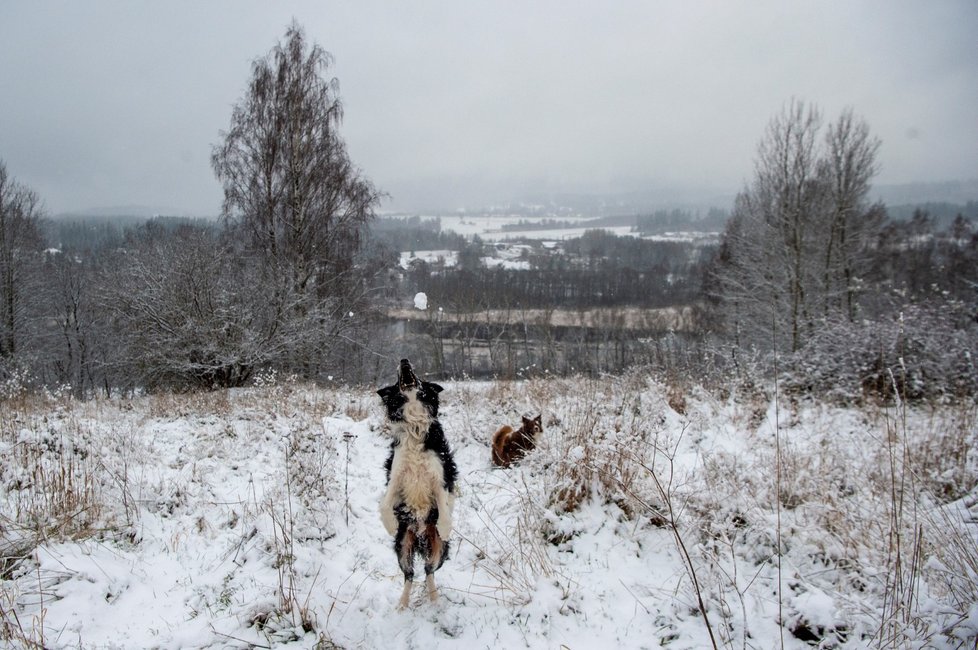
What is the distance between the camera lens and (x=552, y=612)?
2768 millimetres

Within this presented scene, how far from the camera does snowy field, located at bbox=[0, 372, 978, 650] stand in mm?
2494

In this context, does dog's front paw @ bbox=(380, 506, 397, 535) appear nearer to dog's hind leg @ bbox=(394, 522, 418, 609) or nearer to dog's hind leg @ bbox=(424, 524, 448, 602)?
dog's hind leg @ bbox=(394, 522, 418, 609)

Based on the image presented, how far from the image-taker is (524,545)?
10.8 feet

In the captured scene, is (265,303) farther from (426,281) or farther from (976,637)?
(426,281)

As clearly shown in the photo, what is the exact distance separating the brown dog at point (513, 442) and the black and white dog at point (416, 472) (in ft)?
7.17

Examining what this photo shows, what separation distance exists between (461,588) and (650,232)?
135m

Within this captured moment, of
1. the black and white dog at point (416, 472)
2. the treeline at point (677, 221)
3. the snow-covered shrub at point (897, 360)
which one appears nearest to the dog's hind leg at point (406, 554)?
the black and white dog at point (416, 472)

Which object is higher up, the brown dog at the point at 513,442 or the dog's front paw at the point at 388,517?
the dog's front paw at the point at 388,517

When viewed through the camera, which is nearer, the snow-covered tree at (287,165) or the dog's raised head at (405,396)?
the dog's raised head at (405,396)

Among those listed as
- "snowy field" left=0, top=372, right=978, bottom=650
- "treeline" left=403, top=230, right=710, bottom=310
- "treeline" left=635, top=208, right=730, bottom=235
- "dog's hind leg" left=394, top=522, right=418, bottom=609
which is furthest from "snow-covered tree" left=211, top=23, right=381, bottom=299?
"treeline" left=635, top=208, right=730, bottom=235

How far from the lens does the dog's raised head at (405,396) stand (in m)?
2.44

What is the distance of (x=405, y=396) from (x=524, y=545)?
5.28 feet

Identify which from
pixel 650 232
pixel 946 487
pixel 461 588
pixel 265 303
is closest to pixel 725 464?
pixel 946 487

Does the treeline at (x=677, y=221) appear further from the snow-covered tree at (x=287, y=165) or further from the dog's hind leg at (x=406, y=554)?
the dog's hind leg at (x=406, y=554)
